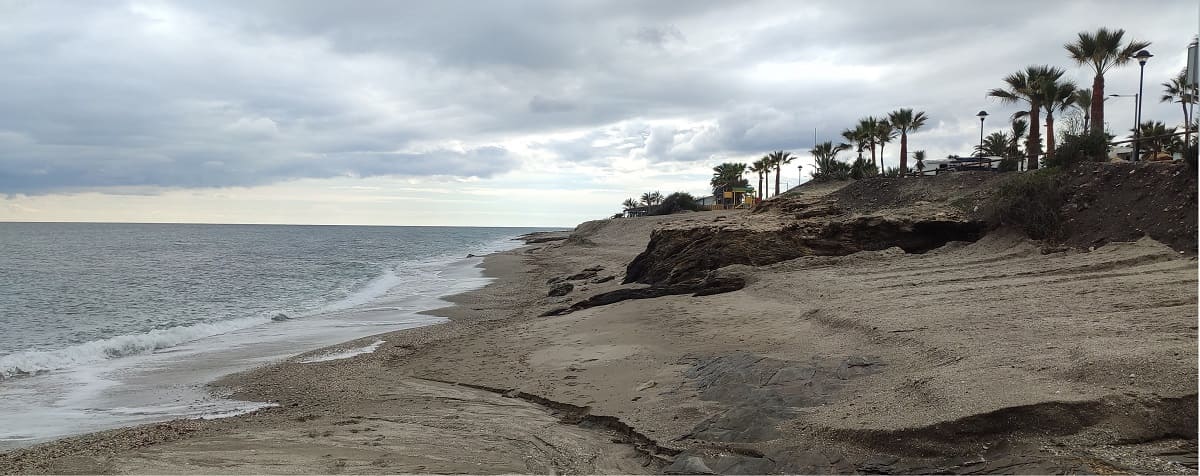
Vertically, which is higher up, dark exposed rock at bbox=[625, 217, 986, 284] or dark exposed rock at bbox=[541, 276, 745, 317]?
dark exposed rock at bbox=[625, 217, 986, 284]

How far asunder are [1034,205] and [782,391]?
39.1ft

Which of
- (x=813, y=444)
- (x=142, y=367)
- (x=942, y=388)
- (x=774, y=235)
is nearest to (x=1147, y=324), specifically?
(x=942, y=388)

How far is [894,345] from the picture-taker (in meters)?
8.30

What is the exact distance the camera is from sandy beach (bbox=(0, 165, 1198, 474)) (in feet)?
17.6

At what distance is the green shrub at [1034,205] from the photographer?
15.2 meters

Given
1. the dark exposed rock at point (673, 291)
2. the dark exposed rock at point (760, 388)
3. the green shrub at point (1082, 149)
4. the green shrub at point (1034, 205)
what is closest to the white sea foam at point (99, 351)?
the dark exposed rock at point (673, 291)

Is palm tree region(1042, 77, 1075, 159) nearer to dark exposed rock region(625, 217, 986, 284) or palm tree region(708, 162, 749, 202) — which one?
dark exposed rock region(625, 217, 986, 284)

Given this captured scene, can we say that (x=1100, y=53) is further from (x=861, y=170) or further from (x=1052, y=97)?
(x=861, y=170)

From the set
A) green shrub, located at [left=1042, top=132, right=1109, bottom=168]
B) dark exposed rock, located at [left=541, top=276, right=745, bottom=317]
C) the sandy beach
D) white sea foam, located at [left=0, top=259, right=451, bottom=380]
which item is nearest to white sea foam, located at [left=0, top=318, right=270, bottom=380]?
white sea foam, located at [left=0, top=259, right=451, bottom=380]

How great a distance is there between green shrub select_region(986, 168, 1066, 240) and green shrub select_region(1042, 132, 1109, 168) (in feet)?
4.63

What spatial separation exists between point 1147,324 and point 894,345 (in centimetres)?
251

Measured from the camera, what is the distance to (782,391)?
23.4 ft

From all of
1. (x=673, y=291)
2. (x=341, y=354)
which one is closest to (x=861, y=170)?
(x=673, y=291)

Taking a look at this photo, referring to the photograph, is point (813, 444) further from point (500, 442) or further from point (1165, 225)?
point (1165, 225)
